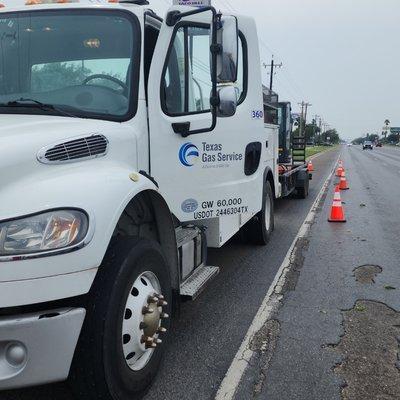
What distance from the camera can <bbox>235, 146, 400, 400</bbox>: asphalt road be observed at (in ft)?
11.3

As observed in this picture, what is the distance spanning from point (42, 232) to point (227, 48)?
2032mm

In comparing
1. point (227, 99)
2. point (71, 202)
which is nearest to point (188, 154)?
point (227, 99)

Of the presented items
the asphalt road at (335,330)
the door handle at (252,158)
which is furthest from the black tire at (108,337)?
the door handle at (252,158)

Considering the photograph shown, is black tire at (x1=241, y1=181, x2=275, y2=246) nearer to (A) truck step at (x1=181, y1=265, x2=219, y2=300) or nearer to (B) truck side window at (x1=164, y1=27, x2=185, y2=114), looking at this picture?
(A) truck step at (x1=181, y1=265, x2=219, y2=300)

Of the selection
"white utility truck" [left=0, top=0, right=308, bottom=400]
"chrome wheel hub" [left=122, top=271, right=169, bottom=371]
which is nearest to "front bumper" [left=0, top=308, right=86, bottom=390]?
"white utility truck" [left=0, top=0, right=308, bottom=400]

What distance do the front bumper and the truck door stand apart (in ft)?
5.32

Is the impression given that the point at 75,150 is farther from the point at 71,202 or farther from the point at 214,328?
the point at 214,328

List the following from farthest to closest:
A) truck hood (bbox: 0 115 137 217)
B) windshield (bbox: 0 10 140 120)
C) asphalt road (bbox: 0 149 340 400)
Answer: windshield (bbox: 0 10 140 120), asphalt road (bbox: 0 149 340 400), truck hood (bbox: 0 115 137 217)

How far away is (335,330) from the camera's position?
4438 mm

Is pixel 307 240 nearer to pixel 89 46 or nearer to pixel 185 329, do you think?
pixel 185 329

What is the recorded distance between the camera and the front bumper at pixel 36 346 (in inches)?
94.7

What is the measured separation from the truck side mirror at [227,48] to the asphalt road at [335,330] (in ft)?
7.11

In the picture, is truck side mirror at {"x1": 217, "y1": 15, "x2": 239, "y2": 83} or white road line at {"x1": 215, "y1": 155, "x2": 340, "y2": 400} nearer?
white road line at {"x1": 215, "y1": 155, "x2": 340, "y2": 400}

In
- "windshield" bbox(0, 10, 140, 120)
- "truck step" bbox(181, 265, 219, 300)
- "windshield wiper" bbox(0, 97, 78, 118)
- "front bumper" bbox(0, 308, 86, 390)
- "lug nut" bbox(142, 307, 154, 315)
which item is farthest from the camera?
"truck step" bbox(181, 265, 219, 300)
